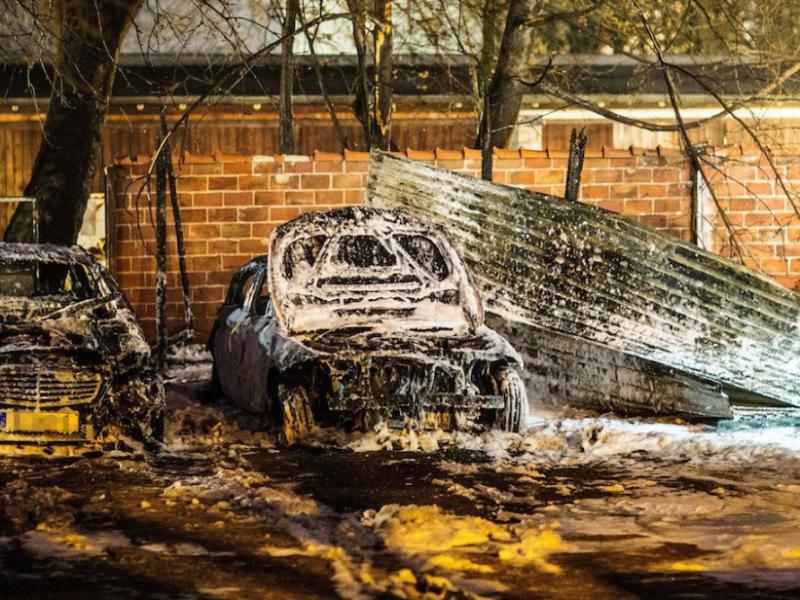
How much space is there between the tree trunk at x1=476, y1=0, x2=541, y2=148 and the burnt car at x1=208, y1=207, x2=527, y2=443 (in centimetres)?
474

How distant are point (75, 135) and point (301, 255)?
505 centimetres

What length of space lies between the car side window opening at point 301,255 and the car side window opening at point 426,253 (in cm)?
67

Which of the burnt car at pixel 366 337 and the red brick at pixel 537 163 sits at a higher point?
the red brick at pixel 537 163

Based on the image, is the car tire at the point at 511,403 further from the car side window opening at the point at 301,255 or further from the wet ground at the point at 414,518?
the car side window opening at the point at 301,255

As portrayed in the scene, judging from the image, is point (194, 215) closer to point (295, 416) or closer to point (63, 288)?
point (63, 288)

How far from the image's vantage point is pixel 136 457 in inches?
354

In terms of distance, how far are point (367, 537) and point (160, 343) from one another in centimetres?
812

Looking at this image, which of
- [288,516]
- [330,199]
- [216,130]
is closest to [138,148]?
[216,130]

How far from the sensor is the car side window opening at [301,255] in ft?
34.3

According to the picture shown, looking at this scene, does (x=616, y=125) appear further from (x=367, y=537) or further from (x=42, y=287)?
(x=367, y=537)

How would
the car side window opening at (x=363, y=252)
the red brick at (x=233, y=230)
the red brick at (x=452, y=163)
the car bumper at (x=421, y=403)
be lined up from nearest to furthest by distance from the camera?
1. the car bumper at (x=421, y=403)
2. the car side window opening at (x=363, y=252)
3. the red brick at (x=452, y=163)
4. the red brick at (x=233, y=230)

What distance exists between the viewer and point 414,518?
22.4ft

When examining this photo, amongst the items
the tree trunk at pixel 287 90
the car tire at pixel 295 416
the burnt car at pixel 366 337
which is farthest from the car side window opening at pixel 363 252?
the tree trunk at pixel 287 90

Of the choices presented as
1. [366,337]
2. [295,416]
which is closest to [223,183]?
[366,337]
